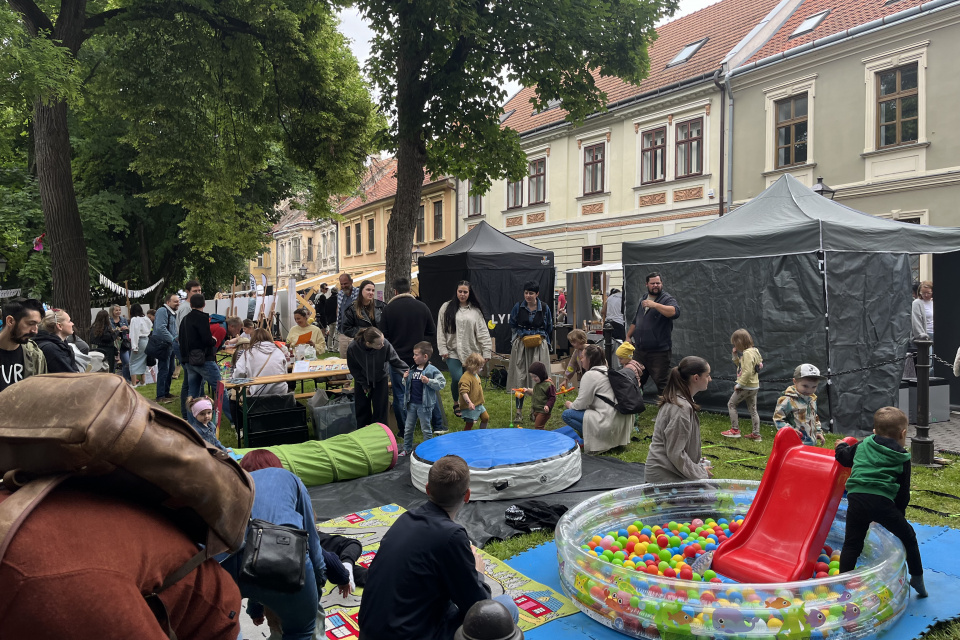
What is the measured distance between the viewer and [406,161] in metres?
11.7

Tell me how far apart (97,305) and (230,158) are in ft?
38.4

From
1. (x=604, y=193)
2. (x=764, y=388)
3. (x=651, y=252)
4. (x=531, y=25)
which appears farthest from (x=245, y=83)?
(x=604, y=193)

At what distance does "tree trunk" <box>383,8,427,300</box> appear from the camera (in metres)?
11.4

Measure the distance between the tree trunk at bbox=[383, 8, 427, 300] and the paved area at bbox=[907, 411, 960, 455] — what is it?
7852 mm

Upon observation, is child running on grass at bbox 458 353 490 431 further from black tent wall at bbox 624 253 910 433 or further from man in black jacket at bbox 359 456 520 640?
man in black jacket at bbox 359 456 520 640

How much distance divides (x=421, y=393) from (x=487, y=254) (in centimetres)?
661

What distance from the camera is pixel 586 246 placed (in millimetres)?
24703

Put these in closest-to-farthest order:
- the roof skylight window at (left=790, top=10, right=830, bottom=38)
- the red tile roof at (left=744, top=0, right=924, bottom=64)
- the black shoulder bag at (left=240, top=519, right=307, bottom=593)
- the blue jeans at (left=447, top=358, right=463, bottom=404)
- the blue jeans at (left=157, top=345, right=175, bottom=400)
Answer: the black shoulder bag at (left=240, top=519, right=307, bottom=593) → the blue jeans at (left=447, top=358, right=463, bottom=404) → the blue jeans at (left=157, top=345, right=175, bottom=400) → the red tile roof at (left=744, top=0, right=924, bottom=64) → the roof skylight window at (left=790, top=10, right=830, bottom=38)

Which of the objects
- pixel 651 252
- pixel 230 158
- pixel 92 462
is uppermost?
pixel 230 158

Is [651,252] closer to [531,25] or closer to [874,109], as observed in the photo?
[531,25]

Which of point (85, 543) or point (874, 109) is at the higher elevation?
point (874, 109)

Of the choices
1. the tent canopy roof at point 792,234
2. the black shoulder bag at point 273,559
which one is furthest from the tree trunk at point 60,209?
the black shoulder bag at point 273,559

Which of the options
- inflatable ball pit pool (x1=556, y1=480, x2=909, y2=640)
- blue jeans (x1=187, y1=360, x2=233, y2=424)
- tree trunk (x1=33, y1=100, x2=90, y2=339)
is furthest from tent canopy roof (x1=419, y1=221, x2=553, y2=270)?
inflatable ball pit pool (x1=556, y1=480, x2=909, y2=640)

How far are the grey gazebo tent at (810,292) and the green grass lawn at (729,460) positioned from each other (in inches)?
32.7
